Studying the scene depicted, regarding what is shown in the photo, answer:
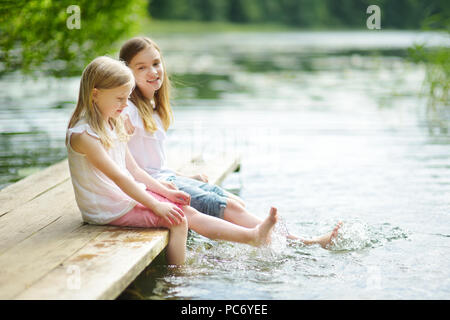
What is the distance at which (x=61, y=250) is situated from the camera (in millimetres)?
3287

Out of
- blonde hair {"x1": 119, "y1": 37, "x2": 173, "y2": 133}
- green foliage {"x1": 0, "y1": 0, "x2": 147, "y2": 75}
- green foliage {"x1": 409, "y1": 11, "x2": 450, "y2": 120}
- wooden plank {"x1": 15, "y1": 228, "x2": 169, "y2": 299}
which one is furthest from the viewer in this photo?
green foliage {"x1": 409, "y1": 11, "x2": 450, "y2": 120}

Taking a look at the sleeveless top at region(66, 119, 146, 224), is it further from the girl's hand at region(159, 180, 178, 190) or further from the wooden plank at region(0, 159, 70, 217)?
the wooden plank at region(0, 159, 70, 217)

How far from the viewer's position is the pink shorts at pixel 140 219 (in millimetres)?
3645

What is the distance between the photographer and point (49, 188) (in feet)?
15.7

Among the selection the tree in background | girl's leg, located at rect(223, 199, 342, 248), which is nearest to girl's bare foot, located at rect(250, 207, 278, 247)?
girl's leg, located at rect(223, 199, 342, 248)

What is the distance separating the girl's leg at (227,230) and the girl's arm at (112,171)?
0.81 feet

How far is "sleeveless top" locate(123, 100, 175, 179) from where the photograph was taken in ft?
13.5

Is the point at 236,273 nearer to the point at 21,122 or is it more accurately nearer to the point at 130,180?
the point at 130,180

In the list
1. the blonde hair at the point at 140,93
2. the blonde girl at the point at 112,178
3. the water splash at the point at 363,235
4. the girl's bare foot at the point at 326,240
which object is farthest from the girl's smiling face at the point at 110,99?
the water splash at the point at 363,235

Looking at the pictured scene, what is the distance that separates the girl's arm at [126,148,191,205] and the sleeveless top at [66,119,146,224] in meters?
0.14

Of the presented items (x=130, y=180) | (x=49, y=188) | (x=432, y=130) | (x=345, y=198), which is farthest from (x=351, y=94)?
(x=130, y=180)

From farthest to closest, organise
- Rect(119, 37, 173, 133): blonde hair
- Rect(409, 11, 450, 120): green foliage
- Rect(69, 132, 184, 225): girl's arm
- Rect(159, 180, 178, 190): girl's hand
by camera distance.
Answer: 1. Rect(409, 11, 450, 120): green foliage
2. Rect(119, 37, 173, 133): blonde hair
3. Rect(159, 180, 178, 190): girl's hand
4. Rect(69, 132, 184, 225): girl's arm

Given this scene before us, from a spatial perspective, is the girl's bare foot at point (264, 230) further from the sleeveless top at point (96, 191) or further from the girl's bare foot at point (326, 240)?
the sleeveless top at point (96, 191)
